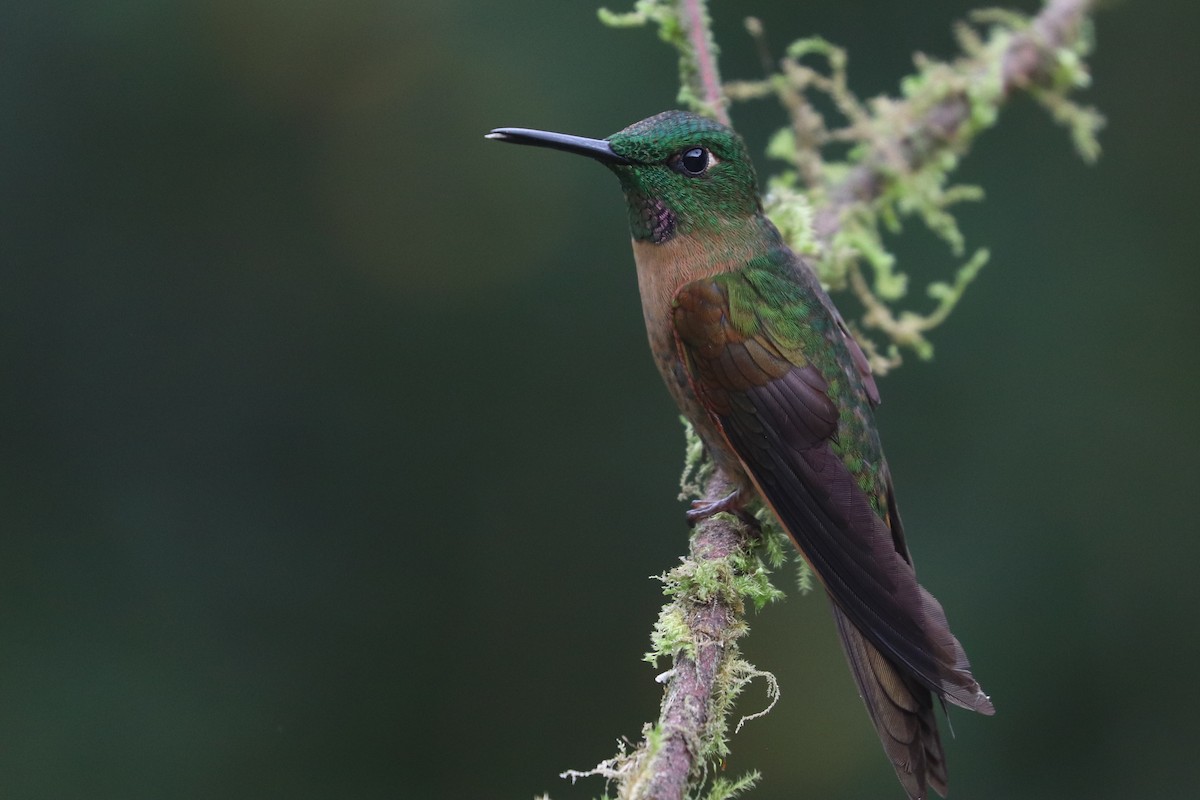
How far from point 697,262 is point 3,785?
10.3ft

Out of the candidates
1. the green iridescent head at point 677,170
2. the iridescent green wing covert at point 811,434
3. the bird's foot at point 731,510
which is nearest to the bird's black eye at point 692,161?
the green iridescent head at point 677,170

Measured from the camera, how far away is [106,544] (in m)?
4.62

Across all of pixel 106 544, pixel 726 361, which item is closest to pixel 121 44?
pixel 106 544

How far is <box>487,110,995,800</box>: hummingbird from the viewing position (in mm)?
2551

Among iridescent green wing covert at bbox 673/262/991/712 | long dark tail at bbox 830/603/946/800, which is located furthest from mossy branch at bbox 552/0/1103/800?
long dark tail at bbox 830/603/946/800

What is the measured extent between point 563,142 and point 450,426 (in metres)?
2.29

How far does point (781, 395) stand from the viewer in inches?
111

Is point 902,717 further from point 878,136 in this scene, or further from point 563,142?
point 878,136

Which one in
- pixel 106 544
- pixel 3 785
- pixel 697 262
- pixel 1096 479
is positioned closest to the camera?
pixel 697 262

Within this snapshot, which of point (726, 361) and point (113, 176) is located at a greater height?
point (113, 176)

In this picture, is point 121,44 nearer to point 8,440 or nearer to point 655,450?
point 8,440

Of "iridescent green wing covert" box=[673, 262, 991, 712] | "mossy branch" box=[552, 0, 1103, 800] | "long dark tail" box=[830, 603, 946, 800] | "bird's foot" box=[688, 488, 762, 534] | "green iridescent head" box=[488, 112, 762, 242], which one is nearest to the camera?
"long dark tail" box=[830, 603, 946, 800]

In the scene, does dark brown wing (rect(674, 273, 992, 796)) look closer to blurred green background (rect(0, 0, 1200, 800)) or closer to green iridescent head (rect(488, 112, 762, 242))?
green iridescent head (rect(488, 112, 762, 242))

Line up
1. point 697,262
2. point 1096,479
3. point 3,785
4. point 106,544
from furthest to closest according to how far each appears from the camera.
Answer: point 1096,479
point 106,544
point 3,785
point 697,262
